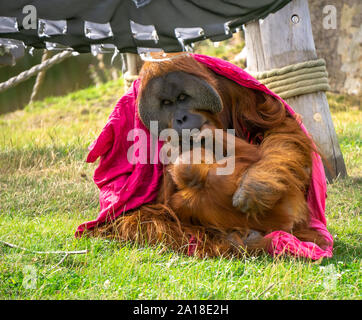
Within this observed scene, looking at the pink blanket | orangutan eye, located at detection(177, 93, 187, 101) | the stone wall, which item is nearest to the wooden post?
the pink blanket

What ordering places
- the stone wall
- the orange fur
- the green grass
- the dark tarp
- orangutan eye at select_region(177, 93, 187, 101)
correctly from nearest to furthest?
the dark tarp < the green grass < the orange fur < orangutan eye at select_region(177, 93, 187, 101) < the stone wall

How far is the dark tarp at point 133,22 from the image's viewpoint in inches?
75.3

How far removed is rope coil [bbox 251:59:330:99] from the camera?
11.5 feet

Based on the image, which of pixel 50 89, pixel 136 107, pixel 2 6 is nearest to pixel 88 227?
pixel 136 107

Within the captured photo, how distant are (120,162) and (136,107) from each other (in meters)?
0.30

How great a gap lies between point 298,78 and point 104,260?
177 cm

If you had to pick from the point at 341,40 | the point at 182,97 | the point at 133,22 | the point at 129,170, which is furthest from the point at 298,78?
the point at 341,40

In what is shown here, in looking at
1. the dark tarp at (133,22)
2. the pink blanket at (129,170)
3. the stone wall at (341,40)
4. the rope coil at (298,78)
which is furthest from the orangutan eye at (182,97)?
the stone wall at (341,40)

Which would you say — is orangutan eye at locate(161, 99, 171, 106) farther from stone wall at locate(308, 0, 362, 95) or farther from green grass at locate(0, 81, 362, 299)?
stone wall at locate(308, 0, 362, 95)

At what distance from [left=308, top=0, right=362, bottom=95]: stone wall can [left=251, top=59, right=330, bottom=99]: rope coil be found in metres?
2.65

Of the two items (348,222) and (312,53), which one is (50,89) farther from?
(348,222)

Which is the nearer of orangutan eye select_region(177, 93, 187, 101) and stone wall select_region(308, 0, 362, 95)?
orangutan eye select_region(177, 93, 187, 101)

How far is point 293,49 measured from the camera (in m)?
3.55
